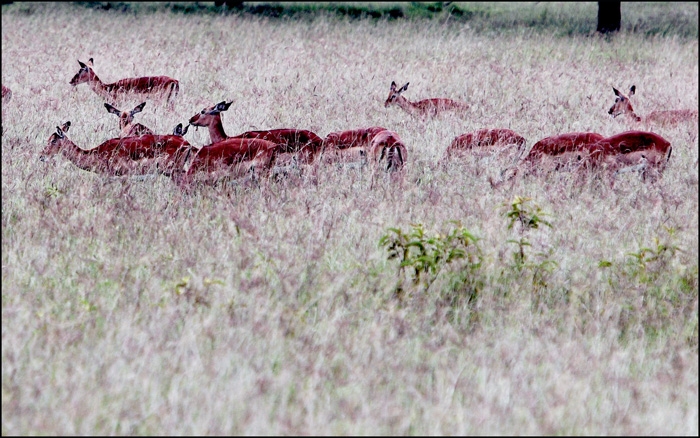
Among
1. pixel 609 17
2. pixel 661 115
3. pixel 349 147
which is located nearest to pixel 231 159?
pixel 349 147

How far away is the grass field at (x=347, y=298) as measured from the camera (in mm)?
2871

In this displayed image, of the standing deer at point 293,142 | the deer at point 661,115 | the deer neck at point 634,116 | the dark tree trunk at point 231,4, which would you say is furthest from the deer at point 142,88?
the dark tree trunk at point 231,4

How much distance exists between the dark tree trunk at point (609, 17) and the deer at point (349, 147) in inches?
400

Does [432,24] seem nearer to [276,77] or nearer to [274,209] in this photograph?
[276,77]

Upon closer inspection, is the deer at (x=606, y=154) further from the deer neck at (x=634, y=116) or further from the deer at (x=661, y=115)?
the deer neck at (x=634, y=116)

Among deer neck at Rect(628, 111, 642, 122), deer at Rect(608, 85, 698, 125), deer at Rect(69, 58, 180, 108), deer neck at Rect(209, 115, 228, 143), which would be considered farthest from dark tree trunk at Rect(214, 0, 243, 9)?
deer neck at Rect(209, 115, 228, 143)

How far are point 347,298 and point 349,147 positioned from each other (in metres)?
2.67

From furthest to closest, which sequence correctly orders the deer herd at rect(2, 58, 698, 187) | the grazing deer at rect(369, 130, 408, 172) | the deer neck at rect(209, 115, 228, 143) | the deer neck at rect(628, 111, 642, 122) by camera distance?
the deer neck at rect(628, 111, 642, 122), the deer neck at rect(209, 115, 228, 143), the grazing deer at rect(369, 130, 408, 172), the deer herd at rect(2, 58, 698, 187)

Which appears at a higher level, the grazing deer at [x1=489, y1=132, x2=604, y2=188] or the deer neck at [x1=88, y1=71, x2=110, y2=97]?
the deer neck at [x1=88, y1=71, x2=110, y2=97]

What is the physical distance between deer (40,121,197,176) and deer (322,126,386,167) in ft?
3.39

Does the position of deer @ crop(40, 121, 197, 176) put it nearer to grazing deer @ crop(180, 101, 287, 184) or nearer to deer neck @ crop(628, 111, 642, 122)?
grazing deer @ crop(180, 101, 287, 184)

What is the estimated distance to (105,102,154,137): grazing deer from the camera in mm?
7164

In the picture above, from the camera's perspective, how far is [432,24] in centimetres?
1516

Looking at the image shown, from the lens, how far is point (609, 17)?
49.9ft
